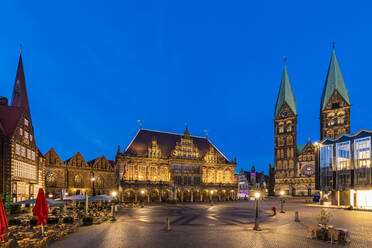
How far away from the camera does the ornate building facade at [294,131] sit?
9400 cm

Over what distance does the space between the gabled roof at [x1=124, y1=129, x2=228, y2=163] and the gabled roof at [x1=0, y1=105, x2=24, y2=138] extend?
1040 inches

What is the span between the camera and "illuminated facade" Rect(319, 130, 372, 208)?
5044 centimetres

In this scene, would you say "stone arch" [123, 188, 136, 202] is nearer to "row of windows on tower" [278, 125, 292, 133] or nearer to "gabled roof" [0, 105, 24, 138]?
"gabled roof" [0, 105, 24, 138]

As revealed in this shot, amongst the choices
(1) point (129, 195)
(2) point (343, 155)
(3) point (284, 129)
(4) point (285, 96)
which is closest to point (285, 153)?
(3) point (284, 129)

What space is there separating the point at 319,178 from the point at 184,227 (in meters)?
47.7

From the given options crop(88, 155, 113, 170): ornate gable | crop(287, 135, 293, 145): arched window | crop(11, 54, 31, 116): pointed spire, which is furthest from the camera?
crop(287, 135, 293, 145): arched window

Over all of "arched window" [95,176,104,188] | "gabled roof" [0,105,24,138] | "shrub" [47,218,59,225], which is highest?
"gabled roof" [0,105,24,138]

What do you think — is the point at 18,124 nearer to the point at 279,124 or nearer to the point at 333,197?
the point at 333,197

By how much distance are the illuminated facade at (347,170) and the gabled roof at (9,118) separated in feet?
179

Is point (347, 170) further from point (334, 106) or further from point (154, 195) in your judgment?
point (334, 106)

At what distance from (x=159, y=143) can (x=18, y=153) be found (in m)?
36.0

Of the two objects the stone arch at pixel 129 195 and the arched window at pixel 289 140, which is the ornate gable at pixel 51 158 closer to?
the stone arch at pixel 129 195

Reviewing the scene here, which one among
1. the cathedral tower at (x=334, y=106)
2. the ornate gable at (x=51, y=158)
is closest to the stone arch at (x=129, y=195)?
the ornate gable at (x=51, y=158)

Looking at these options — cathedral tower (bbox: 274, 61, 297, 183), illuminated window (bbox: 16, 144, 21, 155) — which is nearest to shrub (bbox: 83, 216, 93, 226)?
illuminated window (bbox: 16, 144, 21, 155)
